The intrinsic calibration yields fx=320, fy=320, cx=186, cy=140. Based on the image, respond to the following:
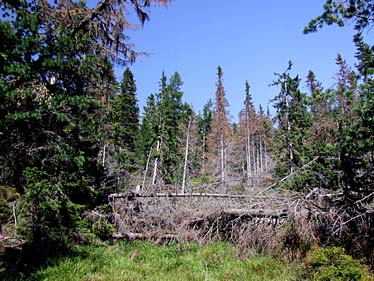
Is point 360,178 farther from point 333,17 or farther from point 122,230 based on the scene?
point 122,230

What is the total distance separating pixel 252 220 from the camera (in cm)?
877

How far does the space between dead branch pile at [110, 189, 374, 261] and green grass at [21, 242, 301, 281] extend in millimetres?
611

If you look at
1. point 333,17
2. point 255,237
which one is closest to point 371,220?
point 255,237

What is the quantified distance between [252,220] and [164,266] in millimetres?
2796

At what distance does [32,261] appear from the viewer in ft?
23.2

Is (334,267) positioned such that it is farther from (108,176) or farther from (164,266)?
(108,176)

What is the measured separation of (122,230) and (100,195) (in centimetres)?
127

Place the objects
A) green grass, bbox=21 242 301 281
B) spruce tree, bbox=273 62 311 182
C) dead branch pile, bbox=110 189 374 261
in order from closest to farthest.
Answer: green grass, bbox=21 242 301 281 < dead branch pile, bbox=110 189 374 261 < spruce tree, bbox=273 62 311 182

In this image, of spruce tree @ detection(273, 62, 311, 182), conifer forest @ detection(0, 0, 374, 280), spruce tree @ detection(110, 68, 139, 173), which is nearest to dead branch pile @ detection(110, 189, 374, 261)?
conifer forest @ detection(0, 0, 374, 280)

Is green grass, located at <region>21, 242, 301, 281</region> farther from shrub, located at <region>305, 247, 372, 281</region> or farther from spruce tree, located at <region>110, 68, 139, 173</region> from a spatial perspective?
spruce tree, located at <region>110, 68, 139, 173</region>

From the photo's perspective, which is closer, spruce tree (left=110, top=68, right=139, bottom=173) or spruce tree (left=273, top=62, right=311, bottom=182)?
spruce tree (left=273, top=62, right=311, bottom=182)

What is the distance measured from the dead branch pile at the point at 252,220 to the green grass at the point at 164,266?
61cm

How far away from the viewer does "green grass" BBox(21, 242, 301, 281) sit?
20.9 ft

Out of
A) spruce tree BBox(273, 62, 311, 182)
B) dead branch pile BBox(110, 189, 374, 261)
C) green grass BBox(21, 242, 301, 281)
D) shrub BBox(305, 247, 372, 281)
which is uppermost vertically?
spruce tree BBox(273, 62, 311, 182)
